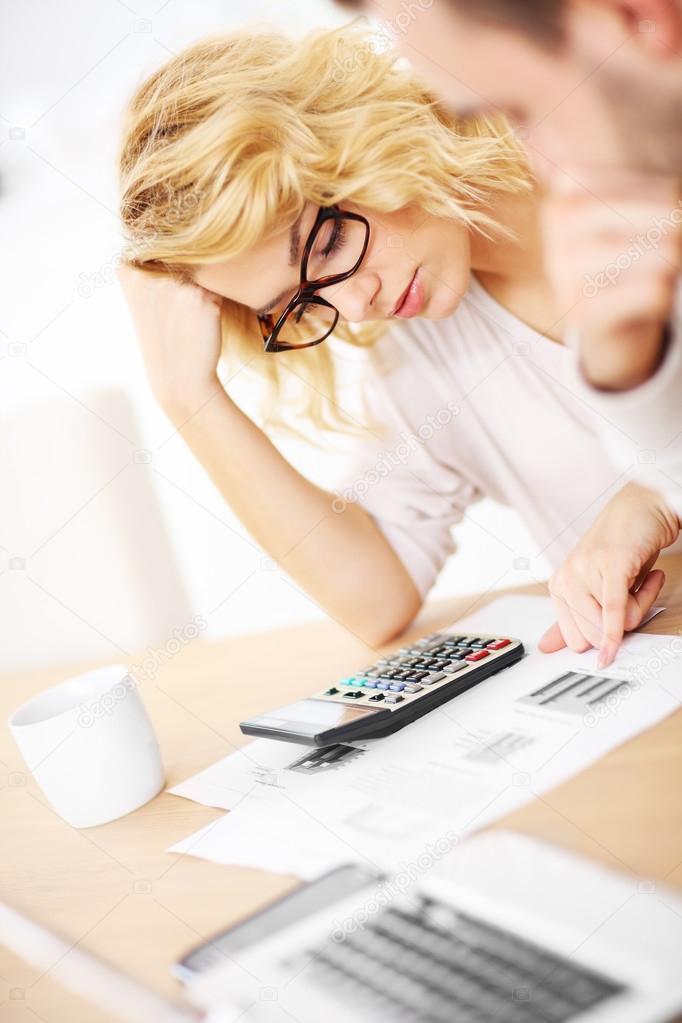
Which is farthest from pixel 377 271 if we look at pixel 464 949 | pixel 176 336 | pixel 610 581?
pixel 464 949

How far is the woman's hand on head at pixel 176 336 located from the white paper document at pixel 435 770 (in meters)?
0.51

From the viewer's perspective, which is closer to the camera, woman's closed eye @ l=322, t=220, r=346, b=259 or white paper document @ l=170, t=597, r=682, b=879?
white paper document @ l=170, t=597, r=682, b=879

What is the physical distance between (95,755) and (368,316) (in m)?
0.54

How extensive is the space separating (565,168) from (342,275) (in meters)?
0.66

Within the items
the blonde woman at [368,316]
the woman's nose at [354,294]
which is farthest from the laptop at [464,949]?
the woman's nose at [354,294]

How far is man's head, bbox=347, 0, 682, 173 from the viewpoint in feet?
0.77

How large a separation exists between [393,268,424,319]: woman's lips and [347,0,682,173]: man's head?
2.31 ft

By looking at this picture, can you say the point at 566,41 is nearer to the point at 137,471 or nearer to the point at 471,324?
the point at 471,324

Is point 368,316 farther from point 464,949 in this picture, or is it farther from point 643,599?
point 464,949

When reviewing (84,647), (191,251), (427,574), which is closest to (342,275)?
(191,251)

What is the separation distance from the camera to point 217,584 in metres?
2.08

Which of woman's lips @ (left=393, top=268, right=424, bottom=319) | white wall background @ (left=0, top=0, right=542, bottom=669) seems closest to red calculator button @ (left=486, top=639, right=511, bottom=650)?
woman's lips @ (left=393, top=268, right=424, bottom=319)

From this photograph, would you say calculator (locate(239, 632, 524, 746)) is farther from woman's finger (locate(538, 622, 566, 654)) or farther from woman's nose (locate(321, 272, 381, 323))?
woman's nose (locate(321, 272, 381, 323))

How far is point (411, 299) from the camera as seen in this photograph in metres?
0.97
